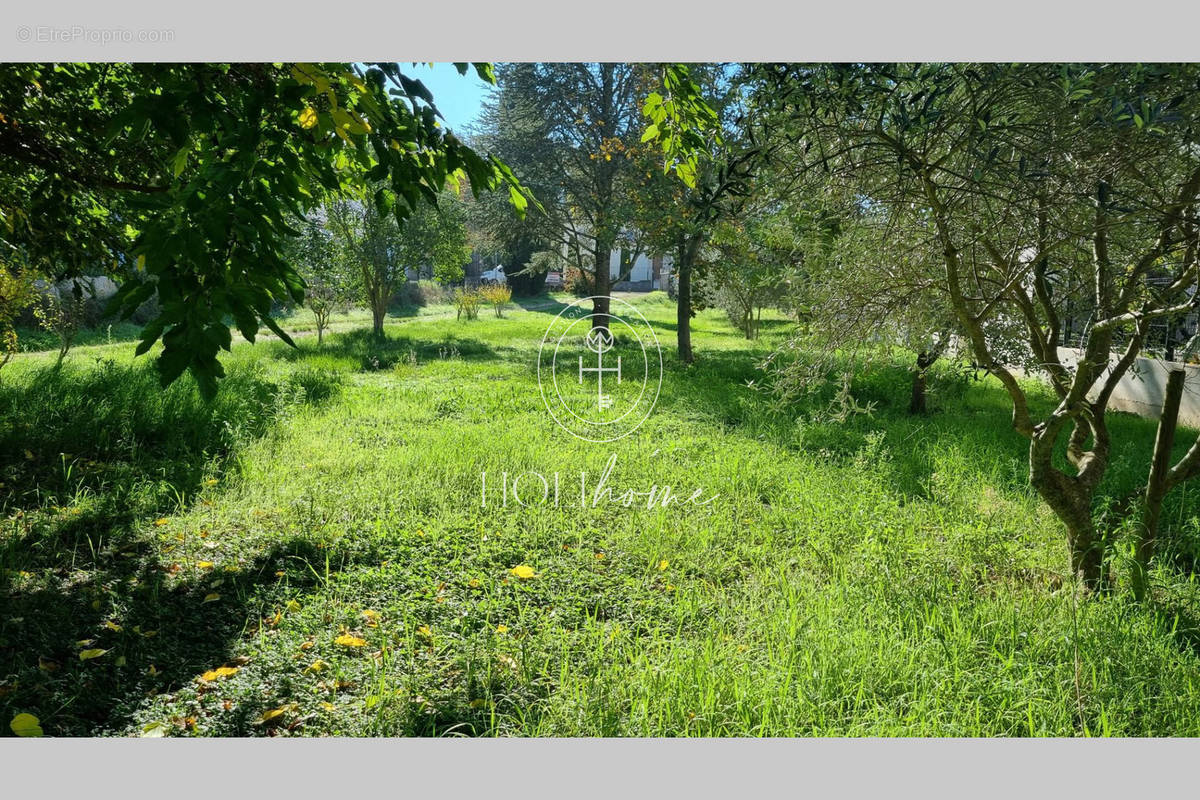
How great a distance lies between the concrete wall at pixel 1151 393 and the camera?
16.6 feet

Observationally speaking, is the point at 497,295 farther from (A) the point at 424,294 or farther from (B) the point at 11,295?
(B) the point at 11,295

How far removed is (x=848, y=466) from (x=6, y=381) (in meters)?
6.49

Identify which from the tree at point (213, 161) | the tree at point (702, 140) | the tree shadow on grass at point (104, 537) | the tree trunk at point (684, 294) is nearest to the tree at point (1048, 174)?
the tree at point (702, 140)

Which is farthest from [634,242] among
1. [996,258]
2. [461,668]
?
[461,668]

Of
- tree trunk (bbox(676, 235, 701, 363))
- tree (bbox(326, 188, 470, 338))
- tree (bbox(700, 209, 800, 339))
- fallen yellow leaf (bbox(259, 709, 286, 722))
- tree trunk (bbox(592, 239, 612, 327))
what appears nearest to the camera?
fallen yellow leaf (bbox(259, 709, 286, 722))

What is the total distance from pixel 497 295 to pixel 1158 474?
3.70 m

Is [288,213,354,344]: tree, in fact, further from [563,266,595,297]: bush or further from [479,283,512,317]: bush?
[563,266,595,297]: bush

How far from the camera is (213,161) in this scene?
184cm

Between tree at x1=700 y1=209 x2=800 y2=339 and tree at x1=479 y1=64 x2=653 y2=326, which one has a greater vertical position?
tree at x1=479 y1=64 x2=653 y2=326

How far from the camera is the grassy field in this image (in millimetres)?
2021

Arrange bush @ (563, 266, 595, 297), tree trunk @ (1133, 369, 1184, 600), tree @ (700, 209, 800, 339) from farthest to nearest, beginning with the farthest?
tree @ (700, 209, 800, 339), bush @ (563, 266, 595, 297), tree trunk @ (1133, 369, 1184, 600)

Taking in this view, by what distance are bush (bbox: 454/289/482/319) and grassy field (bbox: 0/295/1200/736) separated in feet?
0.85

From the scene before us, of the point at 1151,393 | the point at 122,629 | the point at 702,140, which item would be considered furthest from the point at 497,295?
the point at 1151,393

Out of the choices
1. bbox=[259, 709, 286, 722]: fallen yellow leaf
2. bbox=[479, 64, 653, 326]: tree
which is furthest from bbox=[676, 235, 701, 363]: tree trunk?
bbox=[259, 709, 286, 722]: fallen yellow leaf
